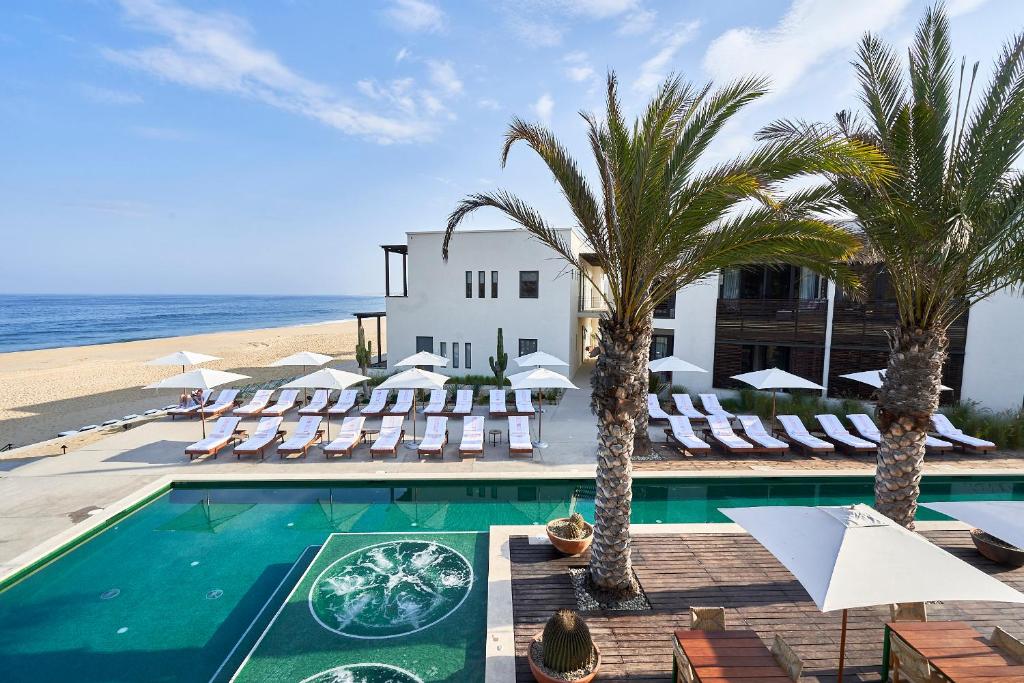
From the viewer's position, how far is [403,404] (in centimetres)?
1586

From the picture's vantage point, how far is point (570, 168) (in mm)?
5863

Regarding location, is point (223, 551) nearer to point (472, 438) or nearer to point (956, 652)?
point (472, 438)

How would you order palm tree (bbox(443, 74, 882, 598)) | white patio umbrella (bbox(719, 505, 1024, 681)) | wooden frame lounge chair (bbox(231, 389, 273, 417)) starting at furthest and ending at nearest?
wooden frame lounge chair (bbox(231, 389, 273, 417))
palm tree (bbox(443, 74, 882, 598))
white patio umbrella (bbox(719, 505, 1024, 681))

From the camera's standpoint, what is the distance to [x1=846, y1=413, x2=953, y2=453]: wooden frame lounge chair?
1184 cm

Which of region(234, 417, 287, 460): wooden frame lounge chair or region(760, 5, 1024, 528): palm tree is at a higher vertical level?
region(760, 5, 1024, 528): palm tree

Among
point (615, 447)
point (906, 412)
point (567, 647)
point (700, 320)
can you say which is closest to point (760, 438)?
point (906, 412)

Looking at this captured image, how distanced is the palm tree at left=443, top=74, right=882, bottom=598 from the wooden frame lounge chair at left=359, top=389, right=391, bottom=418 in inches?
414

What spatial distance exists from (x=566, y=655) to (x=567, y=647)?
70 mm

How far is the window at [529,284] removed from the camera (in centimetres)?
2084

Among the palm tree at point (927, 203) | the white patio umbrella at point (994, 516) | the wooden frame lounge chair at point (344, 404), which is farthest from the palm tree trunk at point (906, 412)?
the wooden frame lounge chair at point (344, 404)

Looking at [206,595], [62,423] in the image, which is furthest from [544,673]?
[62,423]

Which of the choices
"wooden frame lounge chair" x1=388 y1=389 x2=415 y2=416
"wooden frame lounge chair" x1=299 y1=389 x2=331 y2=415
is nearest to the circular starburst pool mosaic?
"wooden frame lounge chair" x1=388 y1=389 x2=415 y2=416

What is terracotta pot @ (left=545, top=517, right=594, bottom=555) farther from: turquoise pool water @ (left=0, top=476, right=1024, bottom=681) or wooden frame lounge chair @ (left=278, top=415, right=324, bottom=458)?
wooden frame lounge chair @ (left=278, top=415, right=324, bottom=458)

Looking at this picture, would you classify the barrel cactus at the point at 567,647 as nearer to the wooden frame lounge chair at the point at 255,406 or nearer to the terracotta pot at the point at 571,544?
the terracotta pot at the point at 571,544
